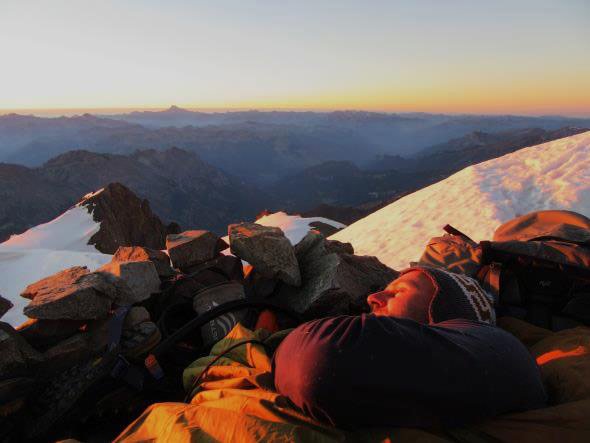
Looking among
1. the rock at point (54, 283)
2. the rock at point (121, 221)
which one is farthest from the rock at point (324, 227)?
the rock at point (54, 283)

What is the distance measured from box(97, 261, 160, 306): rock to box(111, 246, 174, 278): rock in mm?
578

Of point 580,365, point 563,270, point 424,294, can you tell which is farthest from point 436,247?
point 580,365

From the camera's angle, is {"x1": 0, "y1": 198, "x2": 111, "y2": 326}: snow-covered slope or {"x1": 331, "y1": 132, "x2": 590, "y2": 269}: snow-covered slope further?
{"x1": 0, "y1": 198, "x2": 111, "y2": 326}: snow-covered slope

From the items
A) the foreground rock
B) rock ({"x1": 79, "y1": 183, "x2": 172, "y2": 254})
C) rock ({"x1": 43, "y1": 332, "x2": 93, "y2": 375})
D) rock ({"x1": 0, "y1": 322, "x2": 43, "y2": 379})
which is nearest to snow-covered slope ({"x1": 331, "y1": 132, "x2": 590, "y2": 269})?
the foreground rock

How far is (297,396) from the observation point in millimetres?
2066

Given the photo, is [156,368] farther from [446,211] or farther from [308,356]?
[446,211]

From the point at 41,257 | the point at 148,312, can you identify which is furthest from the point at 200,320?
the point at 41,257

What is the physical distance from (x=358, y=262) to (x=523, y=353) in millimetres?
4070

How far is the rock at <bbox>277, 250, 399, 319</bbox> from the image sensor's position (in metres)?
4.92

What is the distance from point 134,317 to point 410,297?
268cm

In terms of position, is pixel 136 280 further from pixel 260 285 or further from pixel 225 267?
pixel 260 285

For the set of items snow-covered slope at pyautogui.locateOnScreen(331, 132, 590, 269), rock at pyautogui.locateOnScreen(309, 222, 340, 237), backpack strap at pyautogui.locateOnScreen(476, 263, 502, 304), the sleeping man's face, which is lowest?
rock at pyautogui.locateOnScreen(309, 222, 340, 237)

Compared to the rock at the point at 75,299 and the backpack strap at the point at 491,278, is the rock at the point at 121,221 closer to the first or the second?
the rock at the point at 75,299

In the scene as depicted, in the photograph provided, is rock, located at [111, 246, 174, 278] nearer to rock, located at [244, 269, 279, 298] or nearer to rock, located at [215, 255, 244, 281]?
rock, located at [215, 255, 244, 281]
